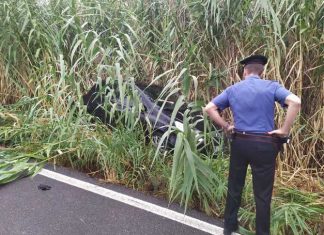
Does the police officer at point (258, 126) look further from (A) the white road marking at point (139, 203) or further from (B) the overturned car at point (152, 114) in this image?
(B) the overturned car at point (152, 114)

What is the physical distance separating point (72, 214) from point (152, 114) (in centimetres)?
159

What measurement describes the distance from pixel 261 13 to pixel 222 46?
645 mm

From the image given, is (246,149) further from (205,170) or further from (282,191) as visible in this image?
(282,191)

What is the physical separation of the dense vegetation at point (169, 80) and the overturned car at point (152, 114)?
9 cm

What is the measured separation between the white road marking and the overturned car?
0.60 m

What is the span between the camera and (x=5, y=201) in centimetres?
364

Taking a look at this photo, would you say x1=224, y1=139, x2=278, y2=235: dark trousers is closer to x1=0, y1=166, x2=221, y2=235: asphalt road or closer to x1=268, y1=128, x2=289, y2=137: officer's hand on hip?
x1=268, y1=128, x2=289, y2=137: officer's hand on hip

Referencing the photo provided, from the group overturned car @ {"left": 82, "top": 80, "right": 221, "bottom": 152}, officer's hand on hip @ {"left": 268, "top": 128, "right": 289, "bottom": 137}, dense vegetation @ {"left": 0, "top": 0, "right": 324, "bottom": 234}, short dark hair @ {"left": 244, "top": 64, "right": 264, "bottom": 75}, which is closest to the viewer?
officer's hand on hip @ {"left": 268, "top": 128, "right": 289, "bottom": 137}

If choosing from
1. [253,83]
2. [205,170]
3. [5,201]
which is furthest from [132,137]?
[253,83]

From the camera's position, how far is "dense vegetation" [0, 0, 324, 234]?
141 inches

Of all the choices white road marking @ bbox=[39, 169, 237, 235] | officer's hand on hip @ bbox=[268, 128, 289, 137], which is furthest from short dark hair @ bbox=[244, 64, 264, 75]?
white road marking @ bbox=[39, 169, 237, 235]

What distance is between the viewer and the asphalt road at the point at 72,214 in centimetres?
323

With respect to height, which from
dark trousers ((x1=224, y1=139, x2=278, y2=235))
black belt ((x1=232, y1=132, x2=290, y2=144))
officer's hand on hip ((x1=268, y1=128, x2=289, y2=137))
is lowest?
dark trousers ((x1=224, y1=139, x2=278, y2=235))

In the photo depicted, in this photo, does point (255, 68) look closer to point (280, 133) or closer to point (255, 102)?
point (255, 102)
